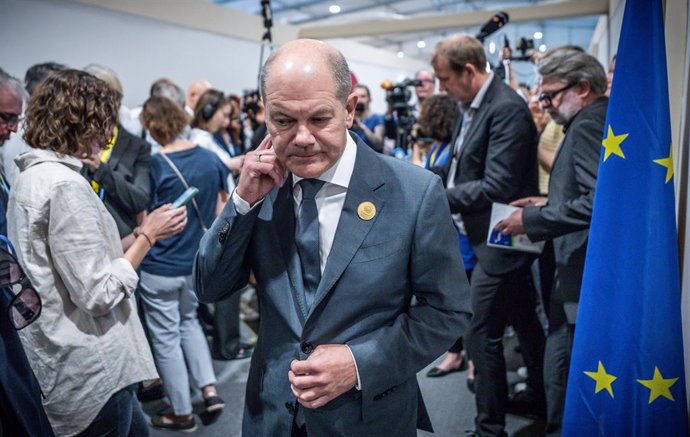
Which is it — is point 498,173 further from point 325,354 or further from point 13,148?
point 13,148

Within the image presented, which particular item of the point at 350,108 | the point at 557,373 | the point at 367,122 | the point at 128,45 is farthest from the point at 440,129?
the point at 128,45

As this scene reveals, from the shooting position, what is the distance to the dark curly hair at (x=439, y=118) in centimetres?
289

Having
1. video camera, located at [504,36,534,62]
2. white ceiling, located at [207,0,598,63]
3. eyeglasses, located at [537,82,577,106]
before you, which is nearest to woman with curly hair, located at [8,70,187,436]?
eyeglasses, located at [537,82,577,106]

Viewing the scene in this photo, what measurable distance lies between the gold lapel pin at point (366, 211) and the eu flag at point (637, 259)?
79 centimetres

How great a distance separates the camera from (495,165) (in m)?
2.14

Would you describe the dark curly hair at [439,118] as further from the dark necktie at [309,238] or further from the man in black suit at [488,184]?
the dark necktie at [309,238]

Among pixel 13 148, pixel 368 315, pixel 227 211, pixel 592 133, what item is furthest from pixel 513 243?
pixel 13 148

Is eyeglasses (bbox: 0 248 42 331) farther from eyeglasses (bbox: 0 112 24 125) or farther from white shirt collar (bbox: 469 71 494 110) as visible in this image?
white shirt collar (bbox: 469 71 494 110)

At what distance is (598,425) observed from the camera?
153cm

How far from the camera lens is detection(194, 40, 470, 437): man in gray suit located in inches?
39.6

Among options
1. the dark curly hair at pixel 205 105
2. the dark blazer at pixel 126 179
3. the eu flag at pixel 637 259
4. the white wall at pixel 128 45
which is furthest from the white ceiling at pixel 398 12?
the eu flag at pixel 637 259

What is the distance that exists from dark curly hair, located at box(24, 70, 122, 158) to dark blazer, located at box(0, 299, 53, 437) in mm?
610

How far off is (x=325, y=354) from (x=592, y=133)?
1.33 m

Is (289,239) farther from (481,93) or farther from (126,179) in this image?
(126,179)
